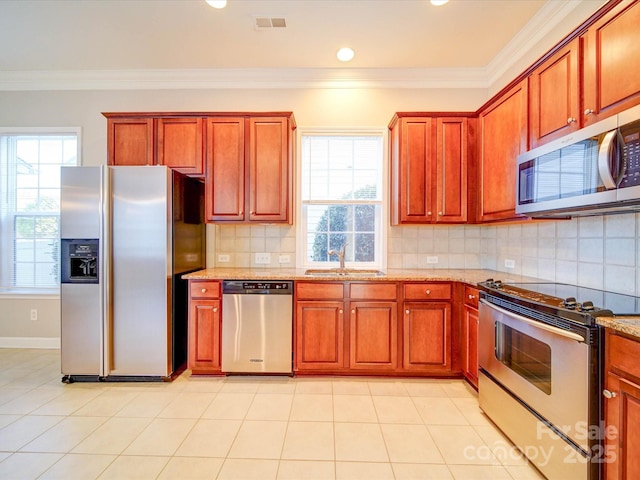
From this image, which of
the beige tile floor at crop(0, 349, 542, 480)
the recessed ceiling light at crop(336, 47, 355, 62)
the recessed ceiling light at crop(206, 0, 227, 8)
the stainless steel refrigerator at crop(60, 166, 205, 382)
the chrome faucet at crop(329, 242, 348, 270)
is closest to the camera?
the beige tile floor at crop(0, 349, 542, 480)

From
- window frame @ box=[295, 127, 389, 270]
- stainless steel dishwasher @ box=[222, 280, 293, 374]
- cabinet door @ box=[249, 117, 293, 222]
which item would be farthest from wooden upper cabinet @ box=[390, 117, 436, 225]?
stainless steel dishwasher @ box=[222, 280, 293, 374]

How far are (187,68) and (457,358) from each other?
3902 millimetres

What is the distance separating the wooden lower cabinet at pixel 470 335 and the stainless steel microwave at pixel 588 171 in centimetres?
81

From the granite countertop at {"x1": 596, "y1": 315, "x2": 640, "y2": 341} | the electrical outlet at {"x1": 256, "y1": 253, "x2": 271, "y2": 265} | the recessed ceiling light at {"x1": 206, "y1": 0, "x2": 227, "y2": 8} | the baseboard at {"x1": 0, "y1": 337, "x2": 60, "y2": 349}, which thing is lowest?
the baseboard at {"x1": 0, "y1": 337, "x2": 60, "y2": 349}

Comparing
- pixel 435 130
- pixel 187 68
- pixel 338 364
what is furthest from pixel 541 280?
pixel 187 68

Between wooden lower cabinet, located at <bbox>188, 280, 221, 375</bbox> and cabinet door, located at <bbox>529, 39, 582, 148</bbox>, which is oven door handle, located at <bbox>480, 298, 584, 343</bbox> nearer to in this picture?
cabinet door, located at <bbox>529, 39, 582, 148</bbox>

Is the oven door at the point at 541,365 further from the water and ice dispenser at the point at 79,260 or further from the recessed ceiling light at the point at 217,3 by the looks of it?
the water and ice dispenser at the point at 79,260

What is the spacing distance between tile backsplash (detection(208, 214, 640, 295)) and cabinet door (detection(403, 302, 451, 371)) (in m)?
0.68

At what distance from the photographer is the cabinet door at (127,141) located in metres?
2.95

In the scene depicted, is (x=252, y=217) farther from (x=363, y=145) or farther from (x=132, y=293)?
(x=363, y=145)

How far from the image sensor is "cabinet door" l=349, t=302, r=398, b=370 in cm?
265

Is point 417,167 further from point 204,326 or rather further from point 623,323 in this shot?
point 204,326

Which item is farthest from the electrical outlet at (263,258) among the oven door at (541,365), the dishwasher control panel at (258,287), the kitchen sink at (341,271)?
the oven door at (541,365)

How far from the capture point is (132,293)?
2.56 metres
